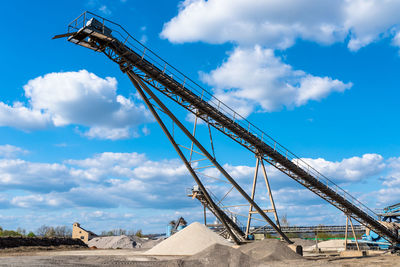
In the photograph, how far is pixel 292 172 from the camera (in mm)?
22234

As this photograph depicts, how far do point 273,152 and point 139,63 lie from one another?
10.4 metres

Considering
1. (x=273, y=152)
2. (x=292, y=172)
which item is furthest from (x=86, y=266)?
(x=292, y=172)

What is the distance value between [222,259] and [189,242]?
856 cm

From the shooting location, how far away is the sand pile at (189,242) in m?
21.5

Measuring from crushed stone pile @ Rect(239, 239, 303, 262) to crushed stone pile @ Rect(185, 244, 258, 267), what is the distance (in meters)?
2.15

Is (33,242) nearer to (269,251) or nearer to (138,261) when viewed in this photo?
(138,261)

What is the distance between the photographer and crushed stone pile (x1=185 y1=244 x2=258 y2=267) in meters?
13.5

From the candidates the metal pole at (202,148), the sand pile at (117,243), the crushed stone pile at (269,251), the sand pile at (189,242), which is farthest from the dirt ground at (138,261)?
the sand pile at (117,243)

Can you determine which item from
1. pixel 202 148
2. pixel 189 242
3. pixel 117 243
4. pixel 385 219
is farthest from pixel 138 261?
pixel 117 243

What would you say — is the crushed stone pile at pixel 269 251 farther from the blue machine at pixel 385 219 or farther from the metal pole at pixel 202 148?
the blue machine at pixel 385 219

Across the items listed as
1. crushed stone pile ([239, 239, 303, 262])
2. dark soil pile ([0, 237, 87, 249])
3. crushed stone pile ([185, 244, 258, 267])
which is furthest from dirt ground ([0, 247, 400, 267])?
dark soil pile ([0, 237, 87, 249])

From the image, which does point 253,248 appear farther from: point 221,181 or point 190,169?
point 190,169

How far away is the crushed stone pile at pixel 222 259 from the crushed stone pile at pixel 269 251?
7.05 ft

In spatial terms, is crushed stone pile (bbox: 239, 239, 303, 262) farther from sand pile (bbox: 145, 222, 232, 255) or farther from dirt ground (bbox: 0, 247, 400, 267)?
sand pile (bbox: 145, 222, 232, 255)
